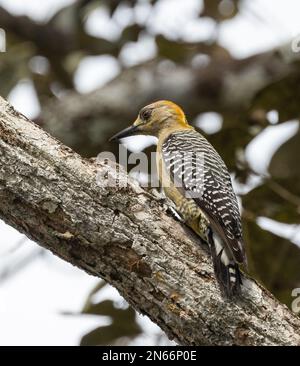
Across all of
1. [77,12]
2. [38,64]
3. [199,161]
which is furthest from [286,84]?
[38,64]

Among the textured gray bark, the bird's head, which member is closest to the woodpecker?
the bird's head

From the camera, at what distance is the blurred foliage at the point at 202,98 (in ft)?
20.5

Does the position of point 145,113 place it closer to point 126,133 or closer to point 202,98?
point 126,133

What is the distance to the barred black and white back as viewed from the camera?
4.66m

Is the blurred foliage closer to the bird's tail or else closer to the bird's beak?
the bird's beak

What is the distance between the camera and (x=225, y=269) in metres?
4.52

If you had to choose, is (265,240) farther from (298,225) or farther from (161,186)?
(161,186)

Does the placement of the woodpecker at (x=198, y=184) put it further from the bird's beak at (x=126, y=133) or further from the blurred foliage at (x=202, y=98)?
the blurred foliage at (x=202, y=98)

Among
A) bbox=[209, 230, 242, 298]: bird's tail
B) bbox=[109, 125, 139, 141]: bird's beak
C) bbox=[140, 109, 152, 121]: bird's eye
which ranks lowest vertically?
bbox=[209, 230, 242, 298]: bird's tail

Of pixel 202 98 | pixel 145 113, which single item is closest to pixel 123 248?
pixel 145 113

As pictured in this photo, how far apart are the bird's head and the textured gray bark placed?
2.66 meters

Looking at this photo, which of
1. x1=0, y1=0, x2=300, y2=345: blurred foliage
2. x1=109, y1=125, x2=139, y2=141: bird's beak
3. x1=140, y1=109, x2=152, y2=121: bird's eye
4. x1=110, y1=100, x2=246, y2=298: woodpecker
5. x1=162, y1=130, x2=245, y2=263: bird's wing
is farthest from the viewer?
x1=140, y1=109, x2=152, y2=121: bird's eye

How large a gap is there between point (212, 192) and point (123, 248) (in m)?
1.31
